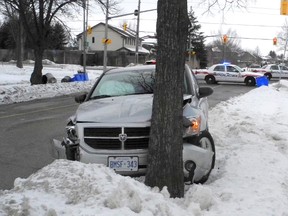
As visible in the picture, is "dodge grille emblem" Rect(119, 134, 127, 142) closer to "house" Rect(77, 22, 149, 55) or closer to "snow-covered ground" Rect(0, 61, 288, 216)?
"snow-covered ground" Rect(0, 61, 288, 216)

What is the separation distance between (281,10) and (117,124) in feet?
46.3

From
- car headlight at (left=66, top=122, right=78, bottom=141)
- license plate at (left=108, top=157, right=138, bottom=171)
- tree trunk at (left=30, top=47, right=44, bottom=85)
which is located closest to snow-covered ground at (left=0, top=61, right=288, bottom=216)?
license plate at (left=108, top=157, right=138, bottom=171)

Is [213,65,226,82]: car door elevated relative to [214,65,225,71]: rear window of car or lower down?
lower down

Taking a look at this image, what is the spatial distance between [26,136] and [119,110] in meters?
4.91

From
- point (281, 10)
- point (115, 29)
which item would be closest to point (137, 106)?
point (281, 10)

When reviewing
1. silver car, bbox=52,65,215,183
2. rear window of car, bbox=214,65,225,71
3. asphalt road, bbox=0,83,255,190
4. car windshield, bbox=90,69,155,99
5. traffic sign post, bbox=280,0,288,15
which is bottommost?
asphalt road, bbox=0,83,255,190

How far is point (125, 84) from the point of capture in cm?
681

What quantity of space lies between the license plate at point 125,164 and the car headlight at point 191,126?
708 millimetres

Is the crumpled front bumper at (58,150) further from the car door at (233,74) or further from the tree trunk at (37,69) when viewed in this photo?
the car door at (233,74)

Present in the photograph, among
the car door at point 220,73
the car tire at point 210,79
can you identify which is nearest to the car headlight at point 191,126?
the car door at point 220,73

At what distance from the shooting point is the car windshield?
21.6ft

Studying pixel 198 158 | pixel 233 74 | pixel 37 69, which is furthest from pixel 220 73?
pixel 198 158

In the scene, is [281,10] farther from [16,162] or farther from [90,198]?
[90,198]

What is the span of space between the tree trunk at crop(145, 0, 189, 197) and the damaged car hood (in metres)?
0.49
